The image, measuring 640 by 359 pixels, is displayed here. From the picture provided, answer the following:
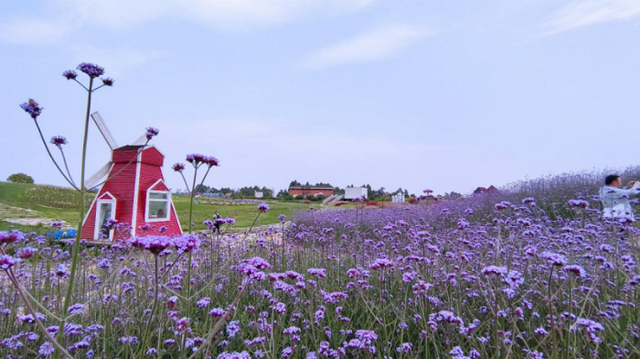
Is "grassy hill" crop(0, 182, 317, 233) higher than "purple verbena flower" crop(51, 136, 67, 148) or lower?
lower

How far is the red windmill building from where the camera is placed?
953 cm

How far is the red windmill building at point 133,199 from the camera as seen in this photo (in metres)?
9.53

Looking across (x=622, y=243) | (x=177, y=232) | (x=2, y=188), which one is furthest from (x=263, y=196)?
(x=622, y=243)

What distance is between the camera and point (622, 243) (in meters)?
5.38

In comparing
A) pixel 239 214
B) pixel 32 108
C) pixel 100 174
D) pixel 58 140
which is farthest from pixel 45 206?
pixel 32 108

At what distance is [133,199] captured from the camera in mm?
9602

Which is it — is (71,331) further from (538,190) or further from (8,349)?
(538,190)

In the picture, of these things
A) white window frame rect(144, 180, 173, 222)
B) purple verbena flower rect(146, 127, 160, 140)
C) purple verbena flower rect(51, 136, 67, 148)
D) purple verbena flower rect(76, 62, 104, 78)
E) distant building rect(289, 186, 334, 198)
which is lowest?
white window frame rect(144, 180, 173, 222)

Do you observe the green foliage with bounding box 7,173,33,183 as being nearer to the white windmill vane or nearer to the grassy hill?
the grassy hill

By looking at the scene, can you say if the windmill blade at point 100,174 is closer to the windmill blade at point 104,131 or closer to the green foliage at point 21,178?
the windmill blade at point 104,131

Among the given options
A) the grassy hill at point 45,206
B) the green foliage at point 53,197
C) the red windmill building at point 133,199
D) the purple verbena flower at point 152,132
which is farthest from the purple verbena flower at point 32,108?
the green foliage at point 53,197

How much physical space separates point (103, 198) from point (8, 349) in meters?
8.19

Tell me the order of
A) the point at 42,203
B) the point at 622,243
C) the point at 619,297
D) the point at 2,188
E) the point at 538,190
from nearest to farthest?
the point at 619,297 < the point at 622,243 < the point at 538,190 < the point at 42,203 < the point at 2,188

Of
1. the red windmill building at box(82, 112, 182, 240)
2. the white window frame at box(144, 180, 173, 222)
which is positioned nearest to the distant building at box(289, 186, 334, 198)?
the white window frame at box(144, 180, 173, 222)
